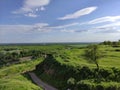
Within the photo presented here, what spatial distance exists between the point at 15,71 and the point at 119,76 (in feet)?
153

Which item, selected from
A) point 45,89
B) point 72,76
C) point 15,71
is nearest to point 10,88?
point 45,89

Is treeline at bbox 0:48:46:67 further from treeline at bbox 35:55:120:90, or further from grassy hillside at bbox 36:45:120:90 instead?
treeline at bbox 35:55:120:90

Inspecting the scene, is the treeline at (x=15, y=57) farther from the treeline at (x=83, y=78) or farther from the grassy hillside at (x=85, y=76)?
the treeline at (x=83, y=78)

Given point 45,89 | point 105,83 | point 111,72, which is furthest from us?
point 45,89

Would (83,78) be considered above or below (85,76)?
below

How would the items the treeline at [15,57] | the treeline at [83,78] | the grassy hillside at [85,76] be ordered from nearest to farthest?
the treeline at [83,78], the grassy hillside at [85,76], the treeline at [15,57]

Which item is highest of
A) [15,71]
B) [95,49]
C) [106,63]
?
[95,49]

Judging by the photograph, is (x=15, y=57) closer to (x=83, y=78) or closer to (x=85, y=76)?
(x=85, y=76)

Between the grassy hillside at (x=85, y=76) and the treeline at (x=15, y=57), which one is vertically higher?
the grassy hillside at (x=85, y=76)

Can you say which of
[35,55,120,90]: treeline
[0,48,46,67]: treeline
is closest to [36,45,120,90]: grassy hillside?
[35,55,120,90]: treeline

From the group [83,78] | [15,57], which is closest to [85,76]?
[83,78]

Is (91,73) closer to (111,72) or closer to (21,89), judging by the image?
(111,72)

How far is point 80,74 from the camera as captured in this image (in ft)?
160

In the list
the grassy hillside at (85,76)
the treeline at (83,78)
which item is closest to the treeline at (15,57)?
the grassy hillside at (85,76)
